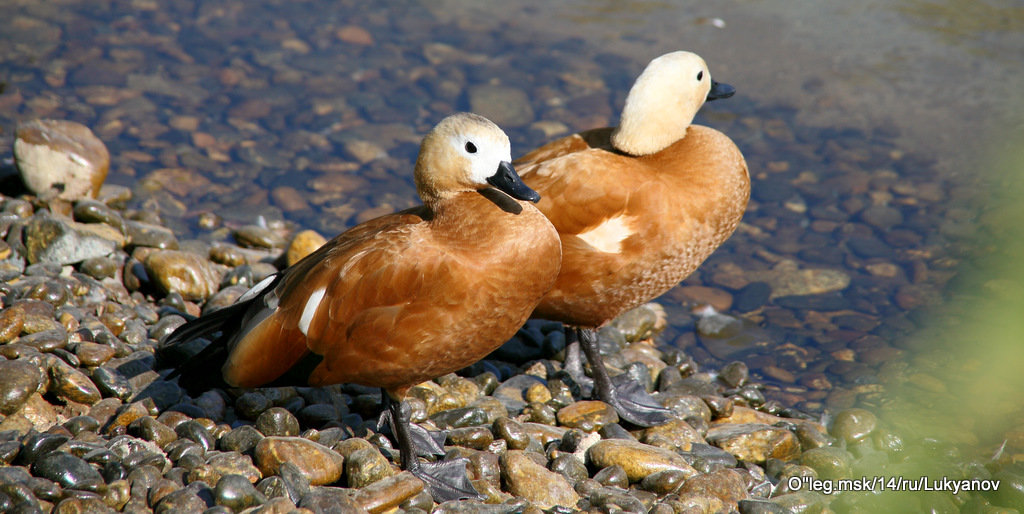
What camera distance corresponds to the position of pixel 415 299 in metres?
3.50

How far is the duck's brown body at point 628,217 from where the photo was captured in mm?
4312

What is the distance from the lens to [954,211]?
22.9 feet

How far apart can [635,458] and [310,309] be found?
1595 mm

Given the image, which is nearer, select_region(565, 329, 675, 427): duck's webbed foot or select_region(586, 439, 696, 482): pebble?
select_region(586, 439, 696, 482): pebble

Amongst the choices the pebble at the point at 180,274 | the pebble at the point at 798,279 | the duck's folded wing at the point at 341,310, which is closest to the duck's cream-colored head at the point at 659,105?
the duck's folded wing at the point at 341,310

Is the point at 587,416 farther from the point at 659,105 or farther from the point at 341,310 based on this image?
the point at 659,105

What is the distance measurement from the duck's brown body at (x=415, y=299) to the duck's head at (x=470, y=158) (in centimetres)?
10

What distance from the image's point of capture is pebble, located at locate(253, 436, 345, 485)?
332 centimetres

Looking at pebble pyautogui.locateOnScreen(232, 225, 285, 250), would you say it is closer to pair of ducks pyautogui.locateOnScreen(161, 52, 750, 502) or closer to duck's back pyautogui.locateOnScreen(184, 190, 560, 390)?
pair of ducks pyautogui.locateOnScreen(161, 52, 750, 502)

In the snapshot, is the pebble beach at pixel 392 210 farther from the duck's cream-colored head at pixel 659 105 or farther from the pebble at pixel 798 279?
the duck's cream-colored head at pixel 659 105

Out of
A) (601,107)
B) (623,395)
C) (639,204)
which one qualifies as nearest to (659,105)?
(639,204)

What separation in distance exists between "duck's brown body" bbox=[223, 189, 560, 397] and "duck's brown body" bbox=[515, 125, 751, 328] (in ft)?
2.20

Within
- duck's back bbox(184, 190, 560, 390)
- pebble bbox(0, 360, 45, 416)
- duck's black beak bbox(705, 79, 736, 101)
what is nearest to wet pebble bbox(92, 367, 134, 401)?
pebble bbox(0, 360, 45, 416)

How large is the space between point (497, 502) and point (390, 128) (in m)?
5.42
